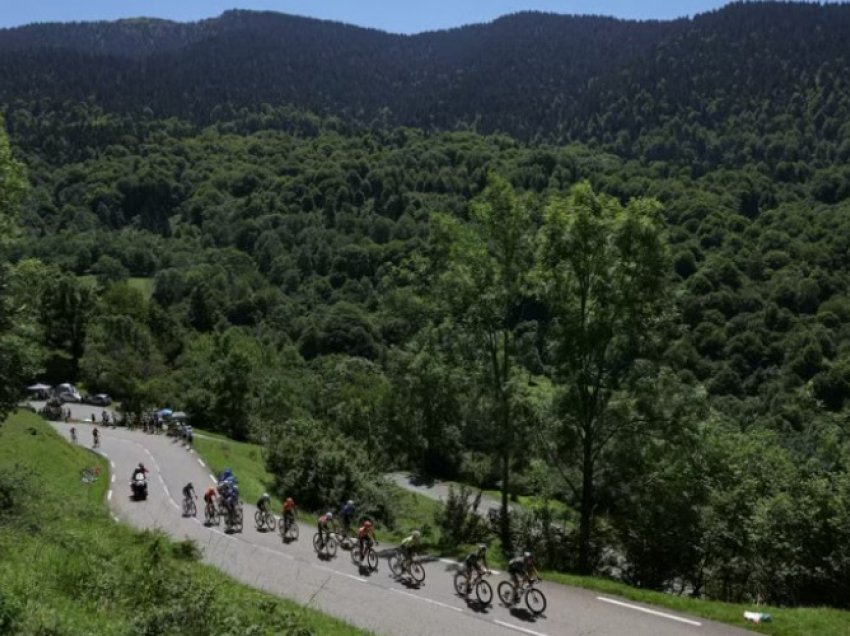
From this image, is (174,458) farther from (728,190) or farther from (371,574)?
(728,190)

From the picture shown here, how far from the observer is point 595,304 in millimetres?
23766

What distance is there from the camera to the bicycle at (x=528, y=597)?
18.3m

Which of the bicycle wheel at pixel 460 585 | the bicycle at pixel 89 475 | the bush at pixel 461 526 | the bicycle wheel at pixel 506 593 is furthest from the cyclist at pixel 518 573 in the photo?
the bicycle at pixel 89 475

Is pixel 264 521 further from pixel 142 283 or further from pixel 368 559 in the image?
pixel 142 283

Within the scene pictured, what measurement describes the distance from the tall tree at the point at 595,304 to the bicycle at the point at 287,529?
9835 millimetres

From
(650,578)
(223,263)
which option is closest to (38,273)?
(650,578)

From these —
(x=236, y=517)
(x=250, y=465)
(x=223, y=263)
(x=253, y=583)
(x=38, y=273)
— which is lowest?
(x=223, y=263)

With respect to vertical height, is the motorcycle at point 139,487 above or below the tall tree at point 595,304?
below

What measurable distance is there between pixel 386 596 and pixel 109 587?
26.0 feet

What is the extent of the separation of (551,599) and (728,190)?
195848mm

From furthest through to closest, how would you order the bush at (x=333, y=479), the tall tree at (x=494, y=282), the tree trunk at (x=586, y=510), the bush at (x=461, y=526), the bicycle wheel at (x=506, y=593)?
the bush at (x=333, y=479) < the bush at (x=461, y=526) < the tall tree at (x=494, y=282) < the tree trunk at (x=586, y=510) < the bicycle wheel at (x=506, y=593)

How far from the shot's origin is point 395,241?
7525 inches

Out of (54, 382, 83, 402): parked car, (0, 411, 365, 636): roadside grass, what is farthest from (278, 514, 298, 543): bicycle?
(54, 382, 83, 402): parked car

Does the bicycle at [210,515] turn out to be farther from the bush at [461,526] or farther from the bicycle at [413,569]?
the bicycle at [413,569]
